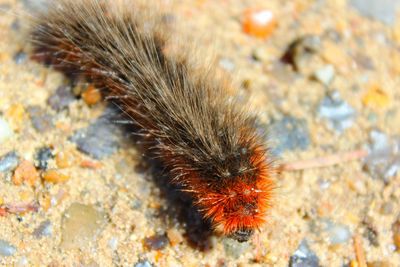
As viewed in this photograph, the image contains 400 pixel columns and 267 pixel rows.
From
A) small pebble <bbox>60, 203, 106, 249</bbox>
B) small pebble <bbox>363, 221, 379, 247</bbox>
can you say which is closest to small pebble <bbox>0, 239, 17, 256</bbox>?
small pebble <bbox>60, 203, 106, 249</bbox>

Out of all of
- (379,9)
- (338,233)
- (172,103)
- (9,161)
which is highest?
(379,9)

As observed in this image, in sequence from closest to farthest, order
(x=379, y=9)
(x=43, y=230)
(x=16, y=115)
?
(x=43, y=230) < (x=16, y=115) < (x=379, y=9)

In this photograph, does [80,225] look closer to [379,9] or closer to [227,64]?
[227,64]

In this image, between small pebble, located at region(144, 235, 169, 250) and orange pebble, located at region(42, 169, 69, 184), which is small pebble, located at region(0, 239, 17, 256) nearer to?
orange pebble, located at region(42, 169, 69, 184)

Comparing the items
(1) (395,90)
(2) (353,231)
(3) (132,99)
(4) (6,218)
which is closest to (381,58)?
(1) (395,90)

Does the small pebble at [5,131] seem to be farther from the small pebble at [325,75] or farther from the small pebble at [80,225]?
the small pebble at [325,75]

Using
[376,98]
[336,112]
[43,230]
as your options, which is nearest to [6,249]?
[43,230]

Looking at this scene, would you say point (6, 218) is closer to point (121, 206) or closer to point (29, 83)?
point (121, 206)
